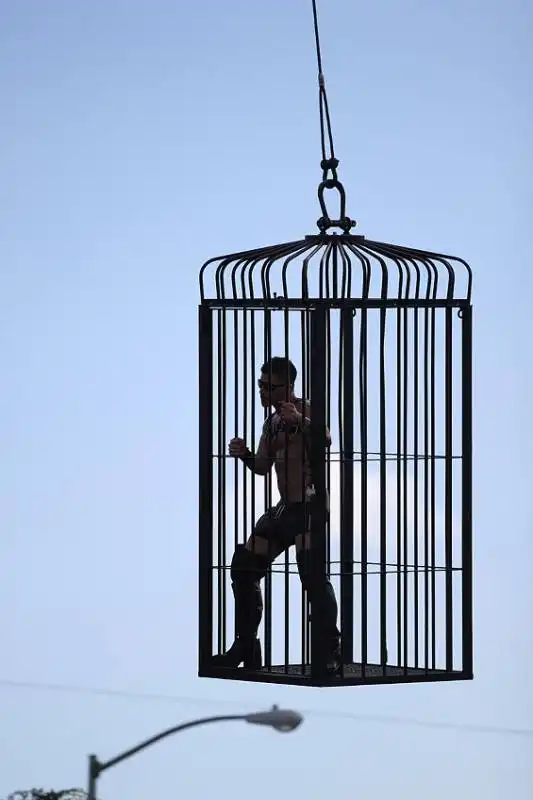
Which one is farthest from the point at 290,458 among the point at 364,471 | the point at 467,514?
the point at 467,514

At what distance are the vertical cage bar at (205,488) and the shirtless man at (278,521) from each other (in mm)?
115

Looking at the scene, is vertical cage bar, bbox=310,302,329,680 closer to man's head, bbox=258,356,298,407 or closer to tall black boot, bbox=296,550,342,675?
tall black boot, bbox=296,550,342,675

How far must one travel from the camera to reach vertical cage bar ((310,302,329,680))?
37.7ft

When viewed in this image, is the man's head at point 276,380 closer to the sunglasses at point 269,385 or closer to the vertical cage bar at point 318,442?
the sunglasses at point 269,385

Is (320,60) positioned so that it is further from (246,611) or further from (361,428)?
(246,611)

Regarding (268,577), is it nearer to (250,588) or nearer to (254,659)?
(250,588)

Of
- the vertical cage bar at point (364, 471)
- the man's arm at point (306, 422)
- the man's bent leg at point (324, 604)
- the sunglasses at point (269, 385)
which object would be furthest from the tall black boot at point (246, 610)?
the sunglasses at point (269, 385)

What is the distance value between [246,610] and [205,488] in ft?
2.12

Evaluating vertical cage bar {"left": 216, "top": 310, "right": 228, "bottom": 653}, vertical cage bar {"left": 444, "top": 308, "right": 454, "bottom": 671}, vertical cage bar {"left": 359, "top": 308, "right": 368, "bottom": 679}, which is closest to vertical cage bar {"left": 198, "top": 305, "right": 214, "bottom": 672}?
vertical cage bar {"left": 216, "top": 310, "right": 228, "bottom": 653}

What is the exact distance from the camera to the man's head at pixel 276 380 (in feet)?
37.8

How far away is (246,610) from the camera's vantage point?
38.7ft

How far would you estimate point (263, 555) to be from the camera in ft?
38.6

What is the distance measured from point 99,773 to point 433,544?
211 cm

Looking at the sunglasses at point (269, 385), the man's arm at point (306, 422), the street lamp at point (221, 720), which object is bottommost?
the street lamp at point (221, 720)
